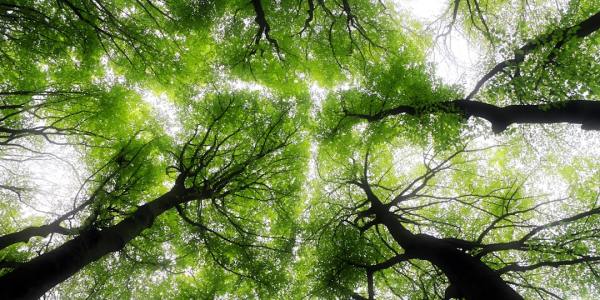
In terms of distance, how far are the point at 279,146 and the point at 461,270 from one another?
5.57m

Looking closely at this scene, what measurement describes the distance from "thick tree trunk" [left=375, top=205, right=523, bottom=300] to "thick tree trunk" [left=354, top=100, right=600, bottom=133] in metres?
2.69

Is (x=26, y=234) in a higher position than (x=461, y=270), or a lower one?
lower

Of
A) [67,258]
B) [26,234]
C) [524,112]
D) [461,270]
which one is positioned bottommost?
[67,258]

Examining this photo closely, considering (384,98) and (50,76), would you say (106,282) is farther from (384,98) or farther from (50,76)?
(384,98)

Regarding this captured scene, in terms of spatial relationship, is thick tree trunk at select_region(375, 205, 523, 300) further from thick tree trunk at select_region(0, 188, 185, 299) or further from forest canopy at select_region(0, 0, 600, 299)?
thick tree trunk at select_region(0, 188, 185, 299)

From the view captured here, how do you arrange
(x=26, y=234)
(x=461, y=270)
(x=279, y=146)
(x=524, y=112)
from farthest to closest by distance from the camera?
(x=279, y=146) → (x=524, y=112) → (x=461, y=270) → (x=26, y=234)

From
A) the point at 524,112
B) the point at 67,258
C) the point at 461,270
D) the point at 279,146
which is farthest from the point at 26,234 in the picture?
the point at 524,112

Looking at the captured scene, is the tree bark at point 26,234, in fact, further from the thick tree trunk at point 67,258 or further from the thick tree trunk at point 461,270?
the thick tree trunk at point 461,270

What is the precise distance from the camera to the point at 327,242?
10.4 m

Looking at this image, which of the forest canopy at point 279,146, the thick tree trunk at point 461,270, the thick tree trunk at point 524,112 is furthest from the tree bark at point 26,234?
the thick tree trunk at point 524,112

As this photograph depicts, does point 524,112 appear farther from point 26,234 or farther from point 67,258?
point 26,234

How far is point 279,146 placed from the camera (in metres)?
9.66

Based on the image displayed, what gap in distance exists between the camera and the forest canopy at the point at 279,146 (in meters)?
7.88

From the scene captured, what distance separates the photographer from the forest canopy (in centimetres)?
788
